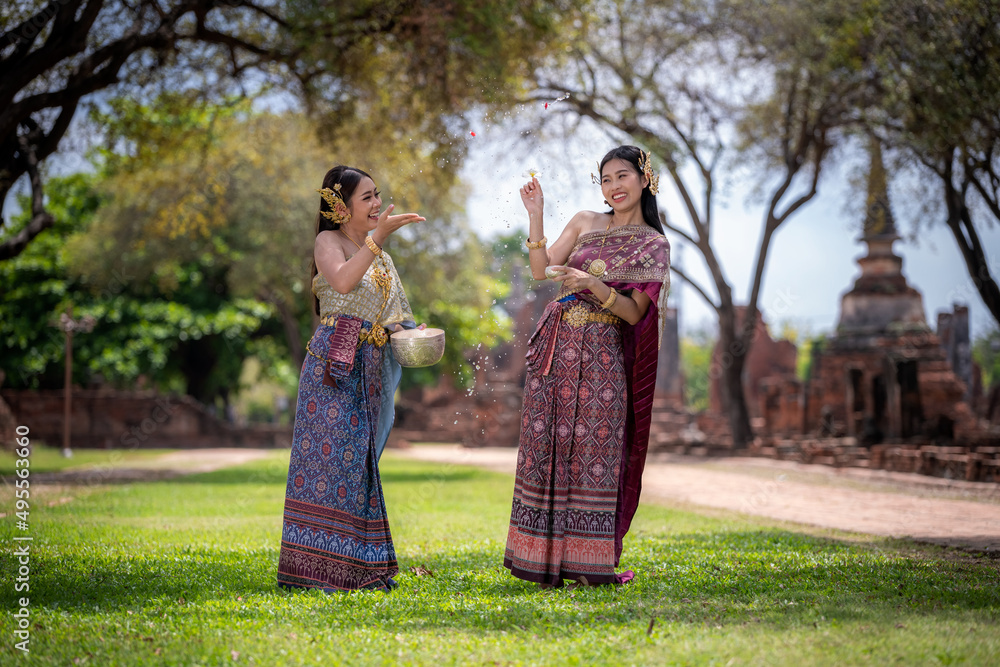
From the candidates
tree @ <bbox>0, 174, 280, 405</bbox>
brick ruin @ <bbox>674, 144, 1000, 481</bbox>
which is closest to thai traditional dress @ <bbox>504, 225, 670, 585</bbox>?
brick ruin @ <bbox>674, 144, 1000, 481</bbox>

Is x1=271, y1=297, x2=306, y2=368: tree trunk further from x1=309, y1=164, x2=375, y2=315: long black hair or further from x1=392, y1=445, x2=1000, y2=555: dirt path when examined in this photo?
x1=309, y1=164, x2=375, y2=315: long black hair

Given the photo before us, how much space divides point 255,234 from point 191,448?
754 cm

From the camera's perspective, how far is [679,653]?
2895 mm

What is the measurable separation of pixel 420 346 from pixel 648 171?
4.99ft

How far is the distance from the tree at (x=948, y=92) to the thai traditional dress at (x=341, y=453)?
26.0 feet

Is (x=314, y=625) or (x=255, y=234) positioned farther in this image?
(x=255, y=234)

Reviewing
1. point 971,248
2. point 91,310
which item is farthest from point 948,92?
point 91,310

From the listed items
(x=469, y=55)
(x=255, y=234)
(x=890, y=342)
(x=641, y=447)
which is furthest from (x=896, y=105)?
(x=255, y=234)

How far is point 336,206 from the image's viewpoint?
4.44 metres

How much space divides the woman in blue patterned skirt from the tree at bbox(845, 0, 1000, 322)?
7708mm

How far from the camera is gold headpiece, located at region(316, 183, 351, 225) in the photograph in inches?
175

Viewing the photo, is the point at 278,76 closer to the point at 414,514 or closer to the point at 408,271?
the point at 414,514

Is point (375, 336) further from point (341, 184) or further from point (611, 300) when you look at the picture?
point (611, 300)

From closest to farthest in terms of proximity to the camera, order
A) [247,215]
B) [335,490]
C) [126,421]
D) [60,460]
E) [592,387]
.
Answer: [335,490] < [592,387] < [60,460] < [247,215] < [126,421]
